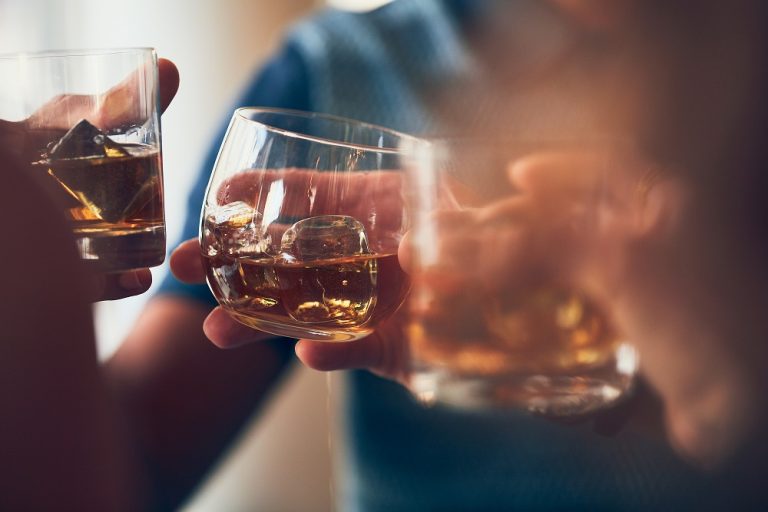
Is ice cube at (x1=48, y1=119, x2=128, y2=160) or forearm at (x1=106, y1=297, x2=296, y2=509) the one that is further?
forearm at (x1=106, y1=297, x2=296, y2=509)

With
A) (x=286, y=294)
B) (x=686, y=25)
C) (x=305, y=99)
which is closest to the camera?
(x=286, y=294)

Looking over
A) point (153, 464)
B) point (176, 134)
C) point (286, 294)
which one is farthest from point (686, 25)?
point (176, 134)

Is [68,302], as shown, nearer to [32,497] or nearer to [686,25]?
[32,497]

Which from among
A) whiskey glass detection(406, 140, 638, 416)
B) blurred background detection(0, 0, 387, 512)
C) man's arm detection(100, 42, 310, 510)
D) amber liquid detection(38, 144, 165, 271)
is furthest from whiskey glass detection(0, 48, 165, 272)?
blurred background detection(0, 0, 387, 512)

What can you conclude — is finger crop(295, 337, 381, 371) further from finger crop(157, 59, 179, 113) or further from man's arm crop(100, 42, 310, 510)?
man's arm crop(100, 42, 310, 510)

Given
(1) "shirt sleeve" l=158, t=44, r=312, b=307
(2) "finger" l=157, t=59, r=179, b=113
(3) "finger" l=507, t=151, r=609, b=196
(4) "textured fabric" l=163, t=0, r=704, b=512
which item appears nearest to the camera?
(3) "finger" l=507, t=151, r=609, b=196

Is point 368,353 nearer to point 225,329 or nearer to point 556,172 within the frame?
point 225,329

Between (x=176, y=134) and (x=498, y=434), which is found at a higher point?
(x=176, y=134)

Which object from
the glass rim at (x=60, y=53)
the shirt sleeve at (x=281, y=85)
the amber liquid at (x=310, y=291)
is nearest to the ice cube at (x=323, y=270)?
the amber liquid at (x=310, y=291)
